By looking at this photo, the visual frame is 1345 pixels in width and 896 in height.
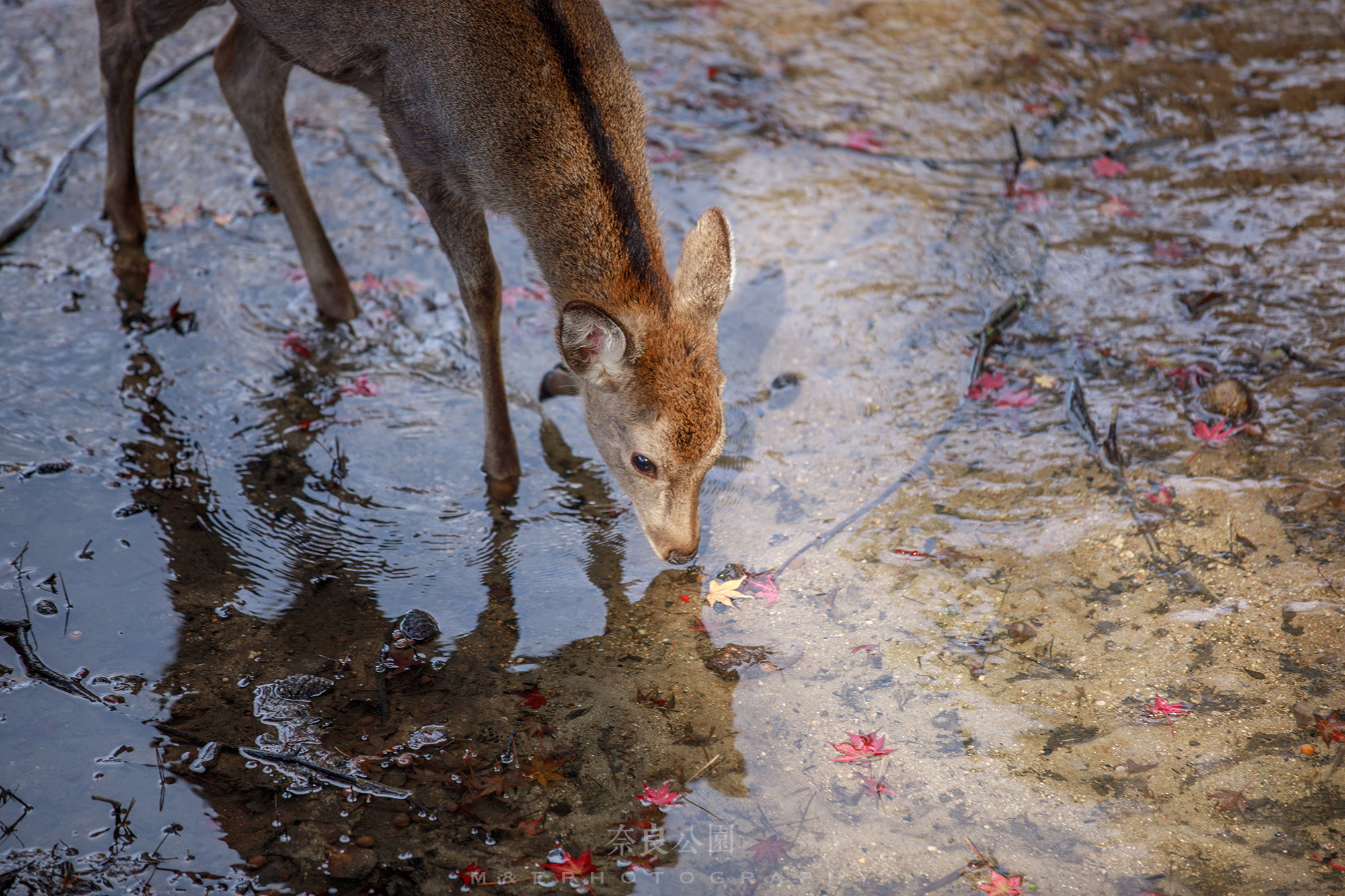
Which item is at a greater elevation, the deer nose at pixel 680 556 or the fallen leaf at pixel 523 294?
the fallen leaf at pixel 523 294

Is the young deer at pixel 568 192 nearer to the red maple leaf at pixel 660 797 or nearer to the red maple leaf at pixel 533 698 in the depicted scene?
the red maple leaf at pixel 533 698

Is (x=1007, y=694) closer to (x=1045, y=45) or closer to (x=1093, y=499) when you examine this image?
(x=1093, y=499)

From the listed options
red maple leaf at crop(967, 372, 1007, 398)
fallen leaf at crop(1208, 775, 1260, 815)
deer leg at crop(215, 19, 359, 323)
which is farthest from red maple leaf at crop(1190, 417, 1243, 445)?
deer leg at crop(215, 19, 359, 323)

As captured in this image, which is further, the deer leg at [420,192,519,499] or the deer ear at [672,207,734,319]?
the deer leg at [420,192,519,499]

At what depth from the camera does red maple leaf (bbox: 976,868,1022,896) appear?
3.09 m

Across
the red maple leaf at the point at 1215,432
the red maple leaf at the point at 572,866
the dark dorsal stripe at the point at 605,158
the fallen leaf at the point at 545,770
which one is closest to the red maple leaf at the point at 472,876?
the red maple leaf at the point at 572,866

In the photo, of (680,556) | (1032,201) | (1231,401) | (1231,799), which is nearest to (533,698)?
(680,556)

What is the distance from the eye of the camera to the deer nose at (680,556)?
13.7 ft

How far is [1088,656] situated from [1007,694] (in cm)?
43

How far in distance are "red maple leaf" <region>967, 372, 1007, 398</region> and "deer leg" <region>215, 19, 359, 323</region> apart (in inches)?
155

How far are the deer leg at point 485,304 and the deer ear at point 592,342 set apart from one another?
74 centimetres

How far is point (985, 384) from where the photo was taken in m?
5.35

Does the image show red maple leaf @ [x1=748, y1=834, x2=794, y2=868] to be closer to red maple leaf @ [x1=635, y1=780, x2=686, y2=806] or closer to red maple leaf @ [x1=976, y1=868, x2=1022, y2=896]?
red maple leaf @ [x1=635, y1=780, x2=686, y2=806]

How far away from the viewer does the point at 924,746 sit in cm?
357
